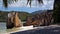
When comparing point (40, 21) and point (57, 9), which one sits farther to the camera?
point (40, 21)

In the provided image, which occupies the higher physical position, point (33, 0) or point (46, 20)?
point (33, 0)

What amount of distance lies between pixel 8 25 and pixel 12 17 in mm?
861

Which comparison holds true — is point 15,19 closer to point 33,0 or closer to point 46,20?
point 46,20

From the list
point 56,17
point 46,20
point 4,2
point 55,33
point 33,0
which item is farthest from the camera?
point 46,20

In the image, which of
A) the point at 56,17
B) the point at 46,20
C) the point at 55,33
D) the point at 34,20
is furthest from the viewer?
the point at 34,20

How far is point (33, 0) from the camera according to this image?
12.3m

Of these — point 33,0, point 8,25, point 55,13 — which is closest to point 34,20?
point 8,25

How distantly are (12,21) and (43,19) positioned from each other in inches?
119

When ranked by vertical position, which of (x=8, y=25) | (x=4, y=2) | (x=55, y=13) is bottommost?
(x=8, y=25)

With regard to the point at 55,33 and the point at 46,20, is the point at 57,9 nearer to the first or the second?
the point at 46,20

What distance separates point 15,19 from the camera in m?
19.0

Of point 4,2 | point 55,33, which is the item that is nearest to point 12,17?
point 4,2

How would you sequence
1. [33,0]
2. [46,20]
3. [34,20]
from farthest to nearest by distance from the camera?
[34,20], [46,20], [33,0]

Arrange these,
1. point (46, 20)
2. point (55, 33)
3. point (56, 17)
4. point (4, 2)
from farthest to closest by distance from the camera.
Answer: point (46, 20)
point (56, 17)
point (4, 2)
point (55, 33)
